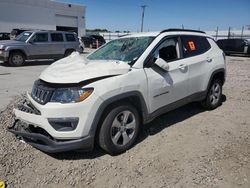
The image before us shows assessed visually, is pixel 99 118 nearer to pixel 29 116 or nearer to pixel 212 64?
pixel 29 116

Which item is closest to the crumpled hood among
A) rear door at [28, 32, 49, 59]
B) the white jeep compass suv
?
the white jeep compass suv

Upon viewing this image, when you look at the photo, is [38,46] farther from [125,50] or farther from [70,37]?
[125,50]

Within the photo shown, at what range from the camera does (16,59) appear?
43.5ft

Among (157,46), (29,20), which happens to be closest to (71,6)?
(29,20)

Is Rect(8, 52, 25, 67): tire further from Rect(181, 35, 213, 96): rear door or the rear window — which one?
Rect(181, 35, 213, 96): rear door

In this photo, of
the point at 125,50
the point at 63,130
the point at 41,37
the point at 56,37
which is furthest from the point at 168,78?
the point at 56,37

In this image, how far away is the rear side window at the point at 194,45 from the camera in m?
4.86

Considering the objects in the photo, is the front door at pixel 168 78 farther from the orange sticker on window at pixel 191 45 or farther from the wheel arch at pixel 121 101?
the orange sticker on window at pixel 191 45

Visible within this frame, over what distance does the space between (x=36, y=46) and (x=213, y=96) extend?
1058 cm

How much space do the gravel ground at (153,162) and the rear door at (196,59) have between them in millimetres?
776

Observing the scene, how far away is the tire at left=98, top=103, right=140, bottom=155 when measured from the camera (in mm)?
3475

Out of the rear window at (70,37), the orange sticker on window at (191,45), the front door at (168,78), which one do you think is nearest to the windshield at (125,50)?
the front door at (168,78)

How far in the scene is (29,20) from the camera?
38062mm

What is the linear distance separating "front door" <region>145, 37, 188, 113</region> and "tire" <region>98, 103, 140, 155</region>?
1.28ft
